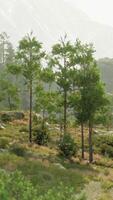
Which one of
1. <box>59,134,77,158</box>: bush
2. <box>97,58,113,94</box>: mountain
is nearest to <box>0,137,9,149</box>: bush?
<box>59,134,77,158</box>: bush

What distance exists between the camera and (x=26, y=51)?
165 feet

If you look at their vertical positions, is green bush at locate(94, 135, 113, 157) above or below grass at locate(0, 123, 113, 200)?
below

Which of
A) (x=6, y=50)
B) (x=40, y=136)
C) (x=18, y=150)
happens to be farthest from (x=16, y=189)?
(x=6, y=50)

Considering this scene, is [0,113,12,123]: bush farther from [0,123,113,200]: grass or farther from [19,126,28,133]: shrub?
[0,123,113,200]: grass

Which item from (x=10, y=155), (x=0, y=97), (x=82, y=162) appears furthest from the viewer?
(x=0, y=97)

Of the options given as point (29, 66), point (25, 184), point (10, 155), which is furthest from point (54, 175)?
point (25, 184)

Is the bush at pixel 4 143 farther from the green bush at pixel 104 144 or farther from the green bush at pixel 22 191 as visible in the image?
the green bush at pixel 22 191

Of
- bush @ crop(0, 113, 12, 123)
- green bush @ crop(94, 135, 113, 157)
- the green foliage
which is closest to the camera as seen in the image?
the green foliage

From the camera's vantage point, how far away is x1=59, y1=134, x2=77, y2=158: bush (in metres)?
46.8

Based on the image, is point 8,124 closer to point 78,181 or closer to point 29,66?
point 29,66

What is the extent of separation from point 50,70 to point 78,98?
18.9ft

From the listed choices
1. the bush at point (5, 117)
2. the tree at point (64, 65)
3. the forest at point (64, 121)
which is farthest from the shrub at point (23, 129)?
the tree at point (64, 65)

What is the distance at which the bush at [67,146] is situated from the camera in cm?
4678

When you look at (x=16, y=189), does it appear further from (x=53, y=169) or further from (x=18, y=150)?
(x=18, y=150)
